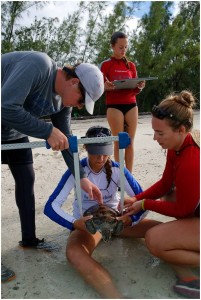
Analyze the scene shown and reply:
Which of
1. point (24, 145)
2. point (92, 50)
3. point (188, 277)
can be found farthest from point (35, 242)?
point (92, 50)

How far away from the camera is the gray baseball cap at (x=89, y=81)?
197cm

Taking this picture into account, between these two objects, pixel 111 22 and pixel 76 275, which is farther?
pixel 111 22

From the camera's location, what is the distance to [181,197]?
207 centimetres

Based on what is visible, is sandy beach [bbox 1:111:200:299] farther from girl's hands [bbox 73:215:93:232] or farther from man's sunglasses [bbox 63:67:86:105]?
man's sunglasses [bbox 63:67:86:105]

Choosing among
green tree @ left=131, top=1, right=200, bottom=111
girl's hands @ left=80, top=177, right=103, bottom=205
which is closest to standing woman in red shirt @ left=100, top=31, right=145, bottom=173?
girl's hands @ left=80, top=177, right=103, bottom=205

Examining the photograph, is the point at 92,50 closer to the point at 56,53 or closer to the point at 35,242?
the point at 56,53

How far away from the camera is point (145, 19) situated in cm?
1527

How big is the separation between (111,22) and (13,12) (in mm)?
4119

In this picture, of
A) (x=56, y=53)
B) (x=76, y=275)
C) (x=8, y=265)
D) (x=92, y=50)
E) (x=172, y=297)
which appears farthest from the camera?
(x=92, y=50)

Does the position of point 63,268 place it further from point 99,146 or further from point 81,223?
point 99,146

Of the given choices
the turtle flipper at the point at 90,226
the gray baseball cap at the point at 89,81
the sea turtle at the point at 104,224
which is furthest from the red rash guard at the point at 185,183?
the gray baseball cap at the point at 89,81

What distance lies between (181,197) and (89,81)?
0.86 m

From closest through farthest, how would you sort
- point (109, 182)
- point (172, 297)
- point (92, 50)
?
point (172, 297) < point (109, 182) < point (92, 50)

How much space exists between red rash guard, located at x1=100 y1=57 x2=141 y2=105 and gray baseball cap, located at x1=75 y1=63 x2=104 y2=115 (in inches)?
70.9
